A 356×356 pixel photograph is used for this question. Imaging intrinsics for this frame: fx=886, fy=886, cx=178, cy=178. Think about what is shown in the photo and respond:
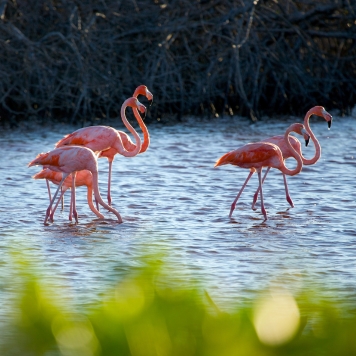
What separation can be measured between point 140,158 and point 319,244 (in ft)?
13.7

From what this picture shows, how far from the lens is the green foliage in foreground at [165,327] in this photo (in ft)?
3.80

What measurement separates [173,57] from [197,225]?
646 centimetres

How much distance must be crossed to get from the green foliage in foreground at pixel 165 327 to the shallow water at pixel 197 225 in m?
0.39

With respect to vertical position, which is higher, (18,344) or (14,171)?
(18,344)

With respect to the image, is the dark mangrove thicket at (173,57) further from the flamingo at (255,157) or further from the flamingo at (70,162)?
the flamingo at (70,162)

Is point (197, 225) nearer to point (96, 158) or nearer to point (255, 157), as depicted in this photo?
point (255, 157)

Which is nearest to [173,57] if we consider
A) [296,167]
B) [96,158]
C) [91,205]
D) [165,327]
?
[296,167]

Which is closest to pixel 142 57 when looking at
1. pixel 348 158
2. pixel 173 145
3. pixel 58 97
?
pixel 58 97

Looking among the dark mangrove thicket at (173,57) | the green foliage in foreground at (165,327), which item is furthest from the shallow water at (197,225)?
the dark mangrove thicket at (173,57)

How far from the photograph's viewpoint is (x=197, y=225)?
5.81 metres

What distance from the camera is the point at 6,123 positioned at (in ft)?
37.7

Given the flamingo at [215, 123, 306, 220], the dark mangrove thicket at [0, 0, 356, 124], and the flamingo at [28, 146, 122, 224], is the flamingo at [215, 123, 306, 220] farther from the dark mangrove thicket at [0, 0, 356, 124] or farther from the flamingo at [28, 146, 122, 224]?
the dark mangrove thicket at [0, 0, 356, 124]

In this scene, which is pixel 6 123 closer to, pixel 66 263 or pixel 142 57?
pixel 142 57

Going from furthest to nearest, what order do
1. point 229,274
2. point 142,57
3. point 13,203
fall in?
point 142,57 → point 13,203 → point 229,274
